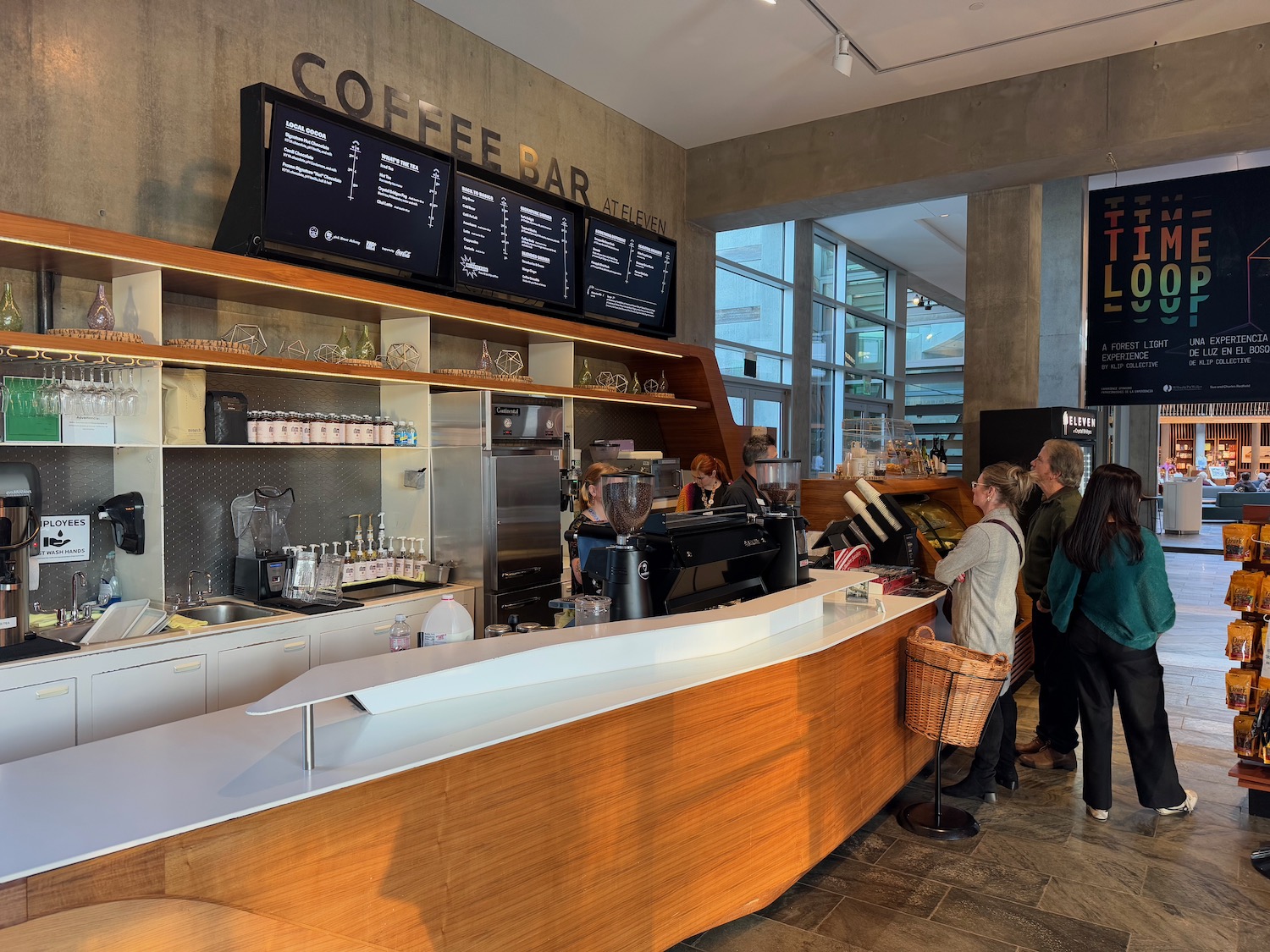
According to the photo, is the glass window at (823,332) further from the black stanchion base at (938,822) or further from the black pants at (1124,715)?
the black stanchion base at (938,822)

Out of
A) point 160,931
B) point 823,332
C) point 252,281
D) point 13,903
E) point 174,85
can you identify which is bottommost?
point 160,931

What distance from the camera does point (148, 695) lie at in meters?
3.36

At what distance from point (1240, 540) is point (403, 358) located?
14.2 feet

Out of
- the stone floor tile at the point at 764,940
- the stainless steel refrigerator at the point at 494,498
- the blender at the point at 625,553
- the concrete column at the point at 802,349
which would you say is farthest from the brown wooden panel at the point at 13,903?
the concrete column at the point at 802,349

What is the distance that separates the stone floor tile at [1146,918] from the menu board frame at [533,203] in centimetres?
426

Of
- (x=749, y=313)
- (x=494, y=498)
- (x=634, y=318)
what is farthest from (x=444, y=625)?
(x=749, y=313)

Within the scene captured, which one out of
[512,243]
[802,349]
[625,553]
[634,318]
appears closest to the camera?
[625,553]

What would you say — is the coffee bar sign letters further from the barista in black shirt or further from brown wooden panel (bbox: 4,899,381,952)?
brown wooden panel (bbox: 4,899,381,952)

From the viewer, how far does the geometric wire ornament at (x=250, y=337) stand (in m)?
4.37

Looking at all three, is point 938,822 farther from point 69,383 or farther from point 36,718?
point 69,383

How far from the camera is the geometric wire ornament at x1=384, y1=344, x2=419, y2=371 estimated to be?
16.0ft

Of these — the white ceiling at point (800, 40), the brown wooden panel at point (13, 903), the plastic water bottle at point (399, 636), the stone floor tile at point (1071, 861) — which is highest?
the white ceiling at point (800, 40)

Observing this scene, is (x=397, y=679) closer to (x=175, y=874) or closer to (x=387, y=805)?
(x=387, y=805)

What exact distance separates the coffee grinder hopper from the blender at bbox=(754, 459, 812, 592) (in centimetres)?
251
